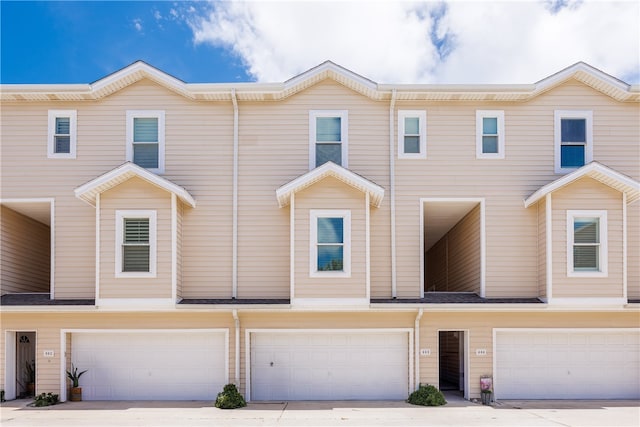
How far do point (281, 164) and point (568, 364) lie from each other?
32.8 ft

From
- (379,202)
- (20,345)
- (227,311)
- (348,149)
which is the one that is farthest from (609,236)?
(20,345)

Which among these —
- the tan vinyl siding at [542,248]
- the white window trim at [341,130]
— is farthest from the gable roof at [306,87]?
the tan vinyl siding at [542,248]

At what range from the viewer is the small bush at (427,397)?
1512 cm

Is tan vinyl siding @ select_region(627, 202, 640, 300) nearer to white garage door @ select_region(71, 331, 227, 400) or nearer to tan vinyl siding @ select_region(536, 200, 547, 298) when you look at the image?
tan vinyl siding @ select_region(536, 200, 547, 298)

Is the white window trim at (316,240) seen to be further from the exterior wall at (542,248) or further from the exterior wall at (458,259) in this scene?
the exterior wall at (542,248)

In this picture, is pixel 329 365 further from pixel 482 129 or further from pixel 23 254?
pixel 23 254

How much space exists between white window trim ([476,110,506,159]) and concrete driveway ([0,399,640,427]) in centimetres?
702

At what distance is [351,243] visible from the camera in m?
15.5

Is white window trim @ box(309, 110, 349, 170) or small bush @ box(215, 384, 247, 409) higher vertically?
white window trim @ box(309, 110, 349, 170)

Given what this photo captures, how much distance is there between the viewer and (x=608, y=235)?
51.5ft

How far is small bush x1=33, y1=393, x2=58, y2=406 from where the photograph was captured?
593 inches

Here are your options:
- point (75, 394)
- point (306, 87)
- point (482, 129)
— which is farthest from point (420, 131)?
point (75, 394)

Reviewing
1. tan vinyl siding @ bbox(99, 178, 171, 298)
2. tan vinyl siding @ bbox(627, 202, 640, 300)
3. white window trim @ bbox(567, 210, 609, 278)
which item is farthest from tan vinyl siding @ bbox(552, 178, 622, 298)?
tan vinyl siding @ bbox(99, 178, 171, 298)

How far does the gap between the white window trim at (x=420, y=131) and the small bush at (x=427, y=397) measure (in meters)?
6.55
